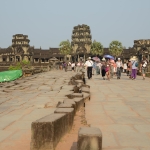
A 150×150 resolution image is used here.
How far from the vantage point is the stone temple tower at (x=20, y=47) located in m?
73.5

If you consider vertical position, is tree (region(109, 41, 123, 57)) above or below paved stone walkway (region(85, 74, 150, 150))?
above

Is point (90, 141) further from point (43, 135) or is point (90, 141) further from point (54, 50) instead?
point (54, 50)

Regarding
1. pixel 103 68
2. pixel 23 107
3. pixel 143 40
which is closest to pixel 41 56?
pixel 143 40

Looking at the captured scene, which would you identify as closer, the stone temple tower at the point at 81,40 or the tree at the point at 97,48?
the tree at the point at 97,48

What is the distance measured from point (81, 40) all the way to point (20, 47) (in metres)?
18.6

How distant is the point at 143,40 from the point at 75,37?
66.5 feet

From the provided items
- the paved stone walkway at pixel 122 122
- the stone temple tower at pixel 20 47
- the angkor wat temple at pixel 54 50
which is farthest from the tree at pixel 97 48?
the paved stone walkway at pixel 122 122

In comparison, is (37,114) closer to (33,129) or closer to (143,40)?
(33,129)

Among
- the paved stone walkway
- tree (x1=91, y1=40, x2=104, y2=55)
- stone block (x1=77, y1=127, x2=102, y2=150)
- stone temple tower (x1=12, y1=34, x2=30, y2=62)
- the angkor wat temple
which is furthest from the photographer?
stone temple tower (x1=12, y1=34, x2=30, y2=62)

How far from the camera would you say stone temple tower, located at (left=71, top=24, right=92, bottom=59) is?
231 ft

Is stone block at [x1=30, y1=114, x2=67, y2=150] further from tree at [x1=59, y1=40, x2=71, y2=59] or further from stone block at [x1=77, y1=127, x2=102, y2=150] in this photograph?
tree at [x1=59, y1=40, x2=71, y2=59]

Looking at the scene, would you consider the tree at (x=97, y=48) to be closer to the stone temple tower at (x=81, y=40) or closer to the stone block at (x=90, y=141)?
the stone temple tower at (x=81, y=40)

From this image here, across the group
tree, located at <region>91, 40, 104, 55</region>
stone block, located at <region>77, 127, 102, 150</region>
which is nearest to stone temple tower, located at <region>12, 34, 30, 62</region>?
tree, located at <region>91, 40, 104, 55</region>

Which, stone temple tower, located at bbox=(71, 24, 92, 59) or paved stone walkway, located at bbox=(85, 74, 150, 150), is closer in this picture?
paved stone walkway, located at bbox=(85, 74, 150, 150)
